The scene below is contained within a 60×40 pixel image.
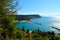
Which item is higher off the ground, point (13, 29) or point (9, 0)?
point (9, 0)

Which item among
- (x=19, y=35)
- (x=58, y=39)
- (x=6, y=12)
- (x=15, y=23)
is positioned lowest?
(x=58, y=39)

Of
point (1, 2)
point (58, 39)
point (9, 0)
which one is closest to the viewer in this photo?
point (1, 2)

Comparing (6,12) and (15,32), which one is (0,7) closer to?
(6,12)

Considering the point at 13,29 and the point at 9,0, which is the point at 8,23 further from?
the point at 9,0

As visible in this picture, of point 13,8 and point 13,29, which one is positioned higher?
point 13,8

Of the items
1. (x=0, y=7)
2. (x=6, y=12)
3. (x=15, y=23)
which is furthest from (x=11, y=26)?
(x=0, y=7)

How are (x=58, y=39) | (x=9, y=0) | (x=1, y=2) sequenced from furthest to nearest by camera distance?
1. (x=58, y=39)
2. (x=9, y=0)
3. (x=1, y=2)

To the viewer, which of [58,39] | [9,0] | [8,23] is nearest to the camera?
[9,0]

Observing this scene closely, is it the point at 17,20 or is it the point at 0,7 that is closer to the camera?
the point at 0,7

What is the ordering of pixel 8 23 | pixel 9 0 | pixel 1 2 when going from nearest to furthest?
1. pixel 1 2
2. pixel 9 0
3. pixel 8 23
